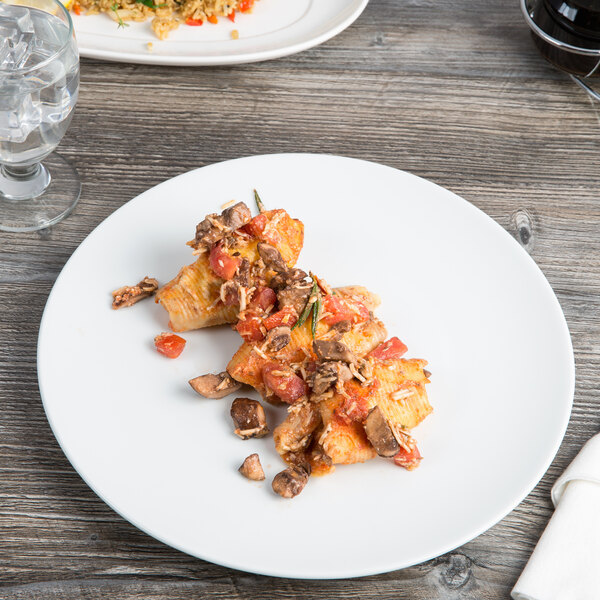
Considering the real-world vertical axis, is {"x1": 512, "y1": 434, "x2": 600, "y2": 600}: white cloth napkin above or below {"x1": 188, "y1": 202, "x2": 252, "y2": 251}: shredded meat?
below

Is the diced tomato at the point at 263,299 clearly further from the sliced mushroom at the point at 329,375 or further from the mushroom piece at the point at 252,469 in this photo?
the mushroom piece at the point at 252,469

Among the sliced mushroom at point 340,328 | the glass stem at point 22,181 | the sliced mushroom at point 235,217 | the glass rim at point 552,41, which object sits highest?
the glass rim at point 552,41

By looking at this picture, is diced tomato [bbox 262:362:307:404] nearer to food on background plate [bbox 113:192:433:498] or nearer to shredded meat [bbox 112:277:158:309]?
food on background plate [bbox 113:192:433:498]

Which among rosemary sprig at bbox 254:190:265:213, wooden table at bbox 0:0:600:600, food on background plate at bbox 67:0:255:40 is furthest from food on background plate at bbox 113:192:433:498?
food on background plate at bbox 67:0:255:40

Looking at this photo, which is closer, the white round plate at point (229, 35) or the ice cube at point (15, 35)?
the ice cube at point (15, 35)

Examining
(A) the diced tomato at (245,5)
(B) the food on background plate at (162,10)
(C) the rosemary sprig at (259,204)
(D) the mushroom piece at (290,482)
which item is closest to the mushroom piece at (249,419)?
(D) the mushroom piece at (290,482)

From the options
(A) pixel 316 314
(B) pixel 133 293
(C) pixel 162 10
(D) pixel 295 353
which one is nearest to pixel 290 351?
(D) pixel 295 353

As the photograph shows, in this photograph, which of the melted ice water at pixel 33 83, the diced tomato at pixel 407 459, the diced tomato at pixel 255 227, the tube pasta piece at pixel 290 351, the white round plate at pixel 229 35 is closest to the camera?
the diced tomato at pixel 407 459
